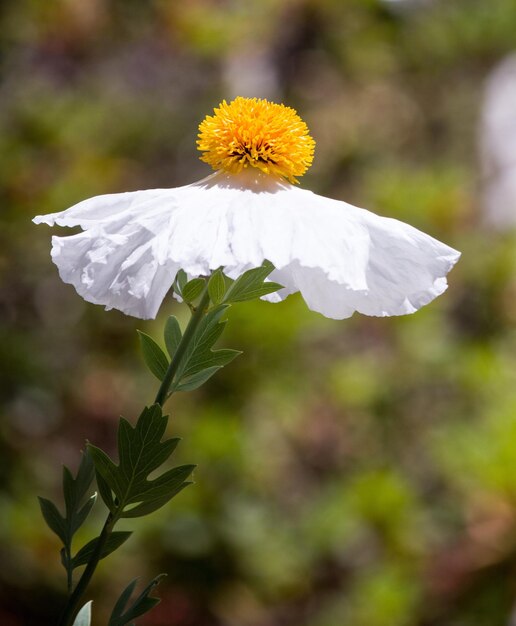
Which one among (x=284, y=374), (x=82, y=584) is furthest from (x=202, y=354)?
(x=284, y=374)

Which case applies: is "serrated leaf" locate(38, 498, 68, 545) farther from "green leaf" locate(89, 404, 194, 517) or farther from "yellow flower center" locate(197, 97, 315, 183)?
"yellow flower center" locate(197, 97, 315, 183)

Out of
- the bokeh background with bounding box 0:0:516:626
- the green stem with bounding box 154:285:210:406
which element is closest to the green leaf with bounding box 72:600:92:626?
the green stem with bounding box 154:285:210:406

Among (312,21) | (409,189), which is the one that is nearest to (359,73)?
(312,21)

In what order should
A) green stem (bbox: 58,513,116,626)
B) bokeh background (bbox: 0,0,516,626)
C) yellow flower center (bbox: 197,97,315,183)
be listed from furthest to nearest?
bokeh background (bbox: 0,0,516,626) → yellow flower center (bbox: 197,97,315,183) → green stem (bbox: 58,513,116,626)

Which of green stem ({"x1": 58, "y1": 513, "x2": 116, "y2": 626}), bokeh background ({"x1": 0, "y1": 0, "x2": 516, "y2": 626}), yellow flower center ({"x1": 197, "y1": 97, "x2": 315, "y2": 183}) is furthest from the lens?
bokeh background ({"x1": 0, "y1": 0, "x2": 516, "y2": 626})

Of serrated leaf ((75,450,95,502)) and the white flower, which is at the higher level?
the white flower

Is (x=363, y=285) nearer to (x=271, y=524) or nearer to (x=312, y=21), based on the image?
(x=271, y=524)

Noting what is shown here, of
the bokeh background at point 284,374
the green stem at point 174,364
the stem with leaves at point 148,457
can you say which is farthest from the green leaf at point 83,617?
the bokeh background at point 284,374

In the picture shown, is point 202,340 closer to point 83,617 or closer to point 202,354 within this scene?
point 202,354
